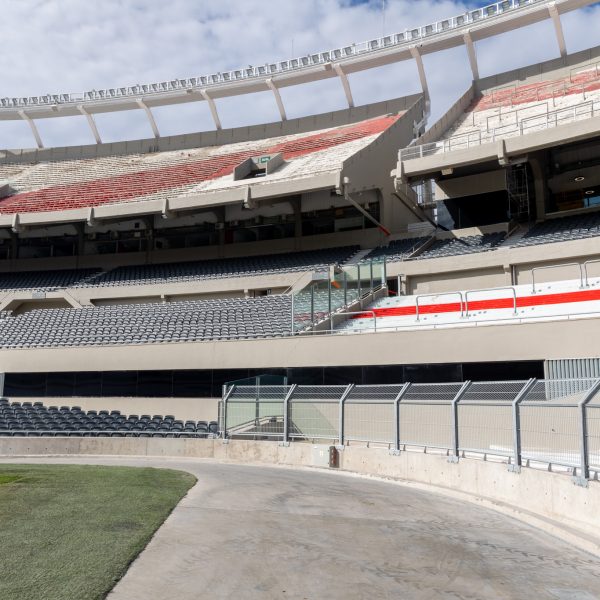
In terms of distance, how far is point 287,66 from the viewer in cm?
3706

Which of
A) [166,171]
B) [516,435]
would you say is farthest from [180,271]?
[516,435]

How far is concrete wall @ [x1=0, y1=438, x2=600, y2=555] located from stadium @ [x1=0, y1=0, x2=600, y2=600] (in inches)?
1.8

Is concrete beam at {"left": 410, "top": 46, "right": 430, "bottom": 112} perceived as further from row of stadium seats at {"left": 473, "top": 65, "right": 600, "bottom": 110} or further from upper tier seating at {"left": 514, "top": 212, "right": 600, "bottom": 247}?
upper tier seating at {"left": 514, "top": 212, "right": 600, "bottom": 247}

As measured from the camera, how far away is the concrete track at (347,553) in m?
4.78

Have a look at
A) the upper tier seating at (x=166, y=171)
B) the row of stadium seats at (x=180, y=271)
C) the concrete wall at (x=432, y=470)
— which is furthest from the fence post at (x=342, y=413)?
the upper tier seating at (x=166, y=171)

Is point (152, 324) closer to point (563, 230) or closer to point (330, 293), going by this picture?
point (330, 293)

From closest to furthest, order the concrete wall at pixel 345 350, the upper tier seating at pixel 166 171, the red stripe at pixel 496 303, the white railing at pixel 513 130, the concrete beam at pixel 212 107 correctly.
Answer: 1. the concrete wall at pixel 345 350
2. the red stripe at pixel 496 303
3. the white railing at pixel 513 130
4. the upper tier seating at pixel 166 171
5. the concrete beam at pixel 212 107

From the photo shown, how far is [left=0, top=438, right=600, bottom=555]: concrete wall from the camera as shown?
700 cm

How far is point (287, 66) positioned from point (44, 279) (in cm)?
1869

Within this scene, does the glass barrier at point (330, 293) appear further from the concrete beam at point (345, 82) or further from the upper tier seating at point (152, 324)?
the concrete beam at point (345, 82)

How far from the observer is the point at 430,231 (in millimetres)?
28500

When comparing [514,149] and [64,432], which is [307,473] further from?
[514,149]

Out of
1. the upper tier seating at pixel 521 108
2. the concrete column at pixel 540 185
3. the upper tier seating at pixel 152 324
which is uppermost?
the upper tier seating at pixel 521 108

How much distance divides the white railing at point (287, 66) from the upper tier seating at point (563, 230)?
1253cm
